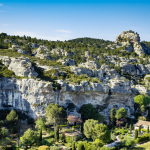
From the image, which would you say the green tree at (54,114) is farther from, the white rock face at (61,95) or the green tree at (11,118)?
the green tree at (11,118)

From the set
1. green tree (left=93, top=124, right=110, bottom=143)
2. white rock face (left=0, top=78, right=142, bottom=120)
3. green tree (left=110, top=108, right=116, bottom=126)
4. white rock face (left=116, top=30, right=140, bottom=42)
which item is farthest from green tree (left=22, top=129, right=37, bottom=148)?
white rock face (left=116, top=30, right=140, bottom=42)

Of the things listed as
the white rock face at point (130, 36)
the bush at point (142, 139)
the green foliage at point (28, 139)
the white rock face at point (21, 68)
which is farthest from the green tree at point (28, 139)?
the white rock face at point (130, 36)

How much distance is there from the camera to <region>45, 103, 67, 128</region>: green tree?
39938 mm

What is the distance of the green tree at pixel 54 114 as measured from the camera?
39938mm

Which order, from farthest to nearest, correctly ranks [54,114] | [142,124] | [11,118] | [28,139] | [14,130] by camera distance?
[142,124], [54,114], [11,118], [14,130], [28,139]

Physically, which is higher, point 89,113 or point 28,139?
point 89,113

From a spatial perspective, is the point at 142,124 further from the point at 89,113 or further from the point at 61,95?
the point at 61,95

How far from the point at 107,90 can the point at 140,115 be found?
16278 mm

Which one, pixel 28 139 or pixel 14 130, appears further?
pixel 14 130

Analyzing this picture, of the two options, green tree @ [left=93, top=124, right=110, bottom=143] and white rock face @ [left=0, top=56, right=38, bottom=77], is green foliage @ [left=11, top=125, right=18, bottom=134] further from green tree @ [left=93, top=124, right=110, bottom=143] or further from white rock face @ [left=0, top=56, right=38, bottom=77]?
green tree @ [left=93, top=124, right=110, bottom=143]

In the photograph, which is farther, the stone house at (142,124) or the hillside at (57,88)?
the stone house at (142,124)

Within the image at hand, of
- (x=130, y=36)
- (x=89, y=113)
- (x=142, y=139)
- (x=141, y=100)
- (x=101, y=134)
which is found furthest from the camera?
(x=130, y=36)

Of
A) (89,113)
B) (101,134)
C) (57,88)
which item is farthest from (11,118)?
(101,134)

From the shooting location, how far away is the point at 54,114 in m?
40.1
